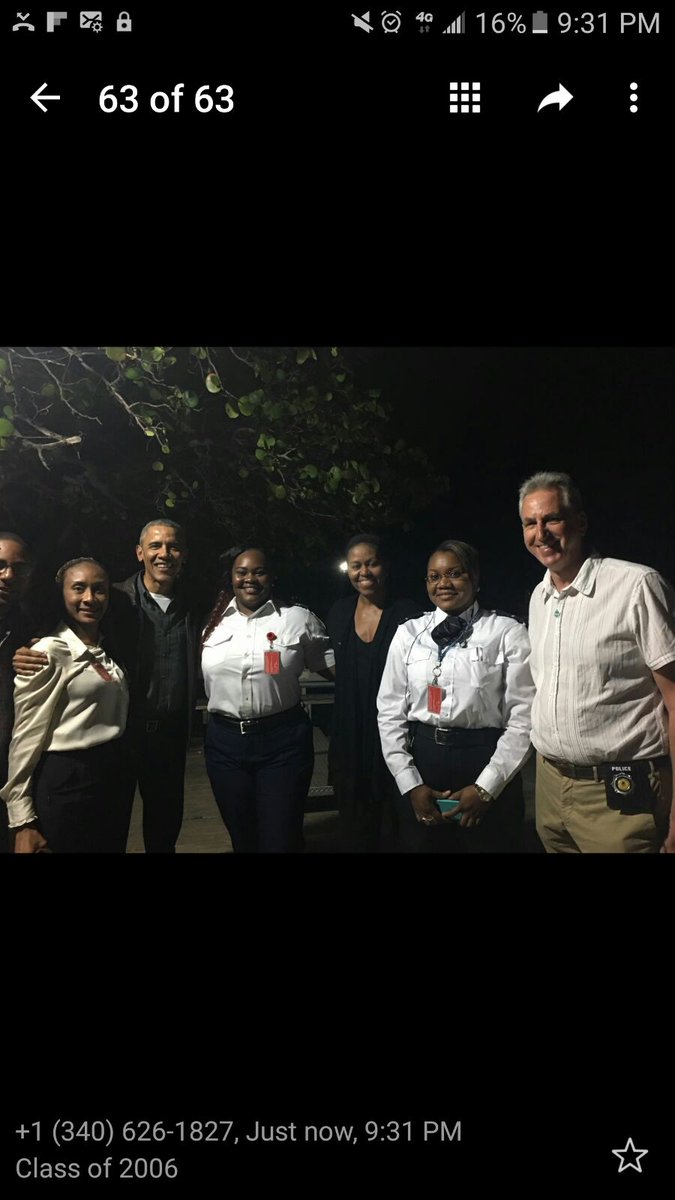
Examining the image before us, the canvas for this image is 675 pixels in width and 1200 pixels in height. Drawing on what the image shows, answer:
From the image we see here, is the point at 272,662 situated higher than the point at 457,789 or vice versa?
the point at 272,662

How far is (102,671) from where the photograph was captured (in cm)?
306

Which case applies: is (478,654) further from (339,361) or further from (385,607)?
(339,361)

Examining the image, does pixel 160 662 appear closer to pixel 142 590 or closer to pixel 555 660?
pixel 142 590

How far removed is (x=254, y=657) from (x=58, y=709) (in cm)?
73

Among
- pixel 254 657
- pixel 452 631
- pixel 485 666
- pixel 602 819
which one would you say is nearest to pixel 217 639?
pixel 254 657

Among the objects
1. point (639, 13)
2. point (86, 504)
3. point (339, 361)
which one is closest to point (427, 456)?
point (339, 361)

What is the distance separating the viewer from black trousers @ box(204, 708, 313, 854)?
120 inches

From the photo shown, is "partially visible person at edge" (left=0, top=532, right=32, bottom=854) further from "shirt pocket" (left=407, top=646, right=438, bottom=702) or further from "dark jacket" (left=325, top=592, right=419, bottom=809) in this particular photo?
"shirt pocket" (left=407, top=646, right=438, bottom=702)

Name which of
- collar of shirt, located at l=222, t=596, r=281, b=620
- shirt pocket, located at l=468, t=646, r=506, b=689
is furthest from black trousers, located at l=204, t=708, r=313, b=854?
shirt pocket, located at l=468, t=646, r=506, b=689

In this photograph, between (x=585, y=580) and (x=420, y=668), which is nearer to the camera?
(x=585, y=580)

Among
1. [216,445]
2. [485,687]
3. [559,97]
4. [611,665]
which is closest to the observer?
[559,97]

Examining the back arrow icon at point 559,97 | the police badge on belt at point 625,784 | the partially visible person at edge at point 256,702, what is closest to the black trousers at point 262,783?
the partially visible person at edge at point 256,702

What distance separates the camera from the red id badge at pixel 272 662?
3.06 meters

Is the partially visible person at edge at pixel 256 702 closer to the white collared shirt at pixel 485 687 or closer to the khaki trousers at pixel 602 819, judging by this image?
the white collared shirt at pixel 485 687
